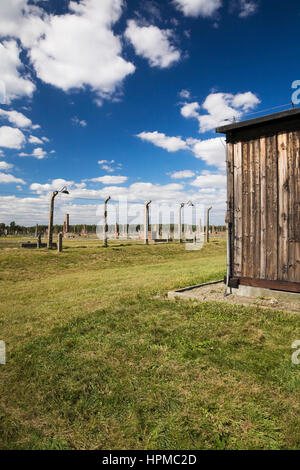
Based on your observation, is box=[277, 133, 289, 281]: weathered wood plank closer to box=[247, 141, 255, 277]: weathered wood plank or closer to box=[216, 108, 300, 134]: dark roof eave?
box=[216, 108, 300, 134]: dark roof eave

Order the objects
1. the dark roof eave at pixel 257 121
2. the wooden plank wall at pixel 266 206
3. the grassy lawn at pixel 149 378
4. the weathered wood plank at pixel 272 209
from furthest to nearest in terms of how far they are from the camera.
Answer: the weathered wood plank at pixel 272 209 < the wooden plank wall at pixel 266 206 < the dark roof eave at pixel 257 121 < the grassy lawn at pixel 149 378

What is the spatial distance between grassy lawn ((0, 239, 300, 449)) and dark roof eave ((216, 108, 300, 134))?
4.85 meters

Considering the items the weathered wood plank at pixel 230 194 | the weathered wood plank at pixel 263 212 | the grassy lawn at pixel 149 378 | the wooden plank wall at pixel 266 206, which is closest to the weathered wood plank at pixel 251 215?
the wooden plank wall at pixel 266 206

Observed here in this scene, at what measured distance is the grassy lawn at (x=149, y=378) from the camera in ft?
8.27

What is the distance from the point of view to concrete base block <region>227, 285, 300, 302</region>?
→ 668 centimetres

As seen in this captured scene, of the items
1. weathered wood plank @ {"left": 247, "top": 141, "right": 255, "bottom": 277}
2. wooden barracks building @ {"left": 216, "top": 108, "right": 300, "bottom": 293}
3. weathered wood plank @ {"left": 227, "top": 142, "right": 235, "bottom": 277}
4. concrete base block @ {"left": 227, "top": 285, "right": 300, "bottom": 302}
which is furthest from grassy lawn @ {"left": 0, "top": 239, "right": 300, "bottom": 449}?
weathered wood plank @ {"left": 227, "top": 142, "right": 235, "bottom": 277}

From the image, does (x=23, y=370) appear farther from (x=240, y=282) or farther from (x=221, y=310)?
(x=240, y=282)

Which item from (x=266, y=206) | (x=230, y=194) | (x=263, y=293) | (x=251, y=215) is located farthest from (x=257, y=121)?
(x=263, y=293)

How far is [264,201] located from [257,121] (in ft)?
7.08

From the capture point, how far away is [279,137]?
6.89 meters

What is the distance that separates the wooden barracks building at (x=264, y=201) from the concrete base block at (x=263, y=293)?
0.49ft

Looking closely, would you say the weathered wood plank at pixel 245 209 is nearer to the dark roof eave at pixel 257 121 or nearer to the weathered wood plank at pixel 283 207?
the dark roof eave at pixel 257 121

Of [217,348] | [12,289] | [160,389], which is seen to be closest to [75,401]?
[160,389]
